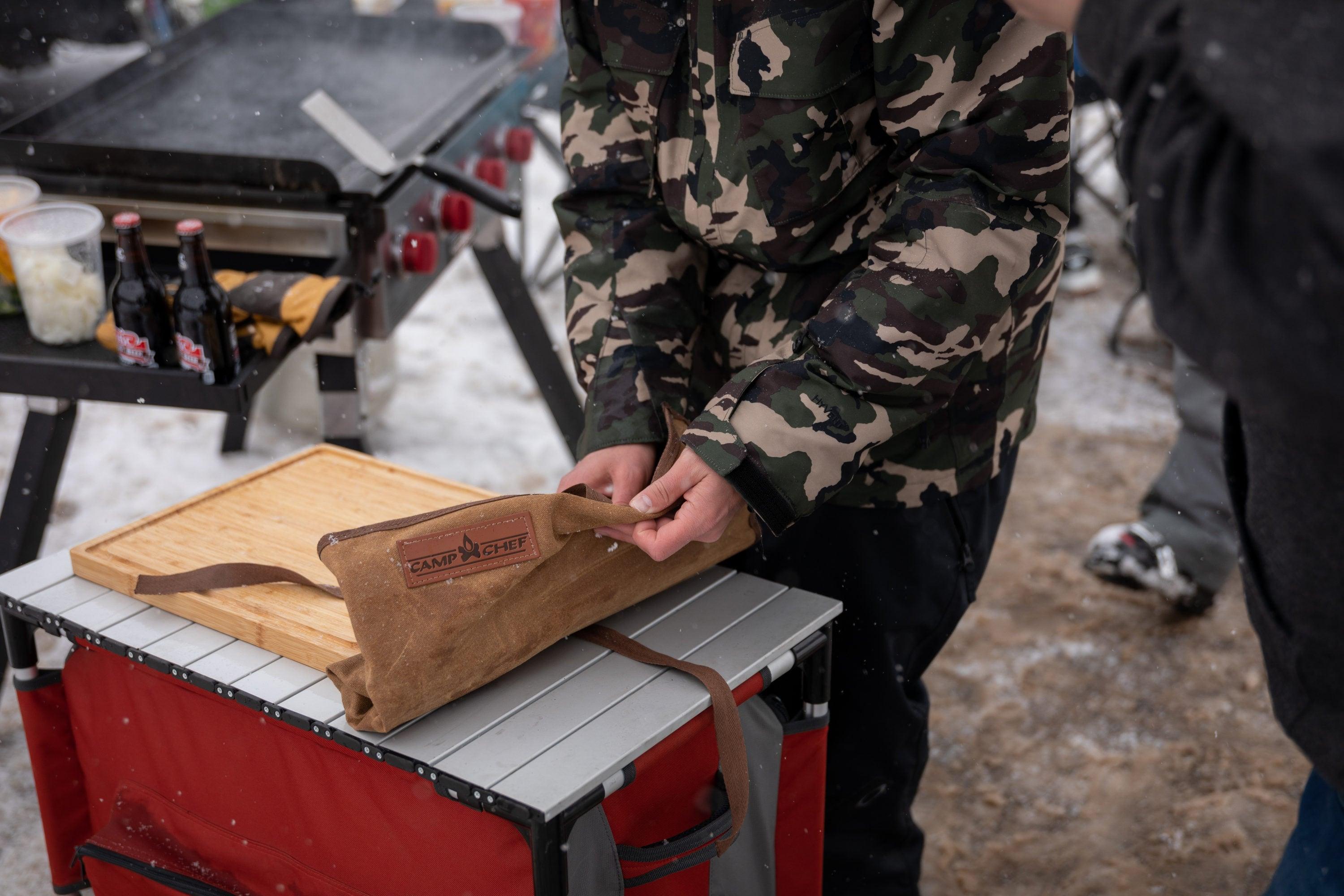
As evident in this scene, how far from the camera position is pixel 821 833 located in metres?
1.56

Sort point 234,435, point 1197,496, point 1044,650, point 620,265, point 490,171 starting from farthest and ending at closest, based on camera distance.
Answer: point 234,435
point 1197,496
point 1044,650
point 490,171
point 620,265

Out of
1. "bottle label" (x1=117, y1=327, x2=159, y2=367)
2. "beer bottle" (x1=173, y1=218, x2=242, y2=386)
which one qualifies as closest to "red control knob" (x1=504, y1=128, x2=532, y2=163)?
"beer bottle" (x1=173, y1=218, x2=242, y2=386)

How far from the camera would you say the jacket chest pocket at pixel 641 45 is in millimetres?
1416

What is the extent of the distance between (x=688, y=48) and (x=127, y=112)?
5.10 feet

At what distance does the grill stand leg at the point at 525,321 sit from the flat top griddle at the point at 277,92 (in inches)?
16.6

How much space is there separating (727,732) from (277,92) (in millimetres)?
1987

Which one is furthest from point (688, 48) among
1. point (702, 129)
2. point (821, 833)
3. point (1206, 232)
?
point (821, 833)

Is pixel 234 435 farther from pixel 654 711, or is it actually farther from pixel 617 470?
pixel 654 711

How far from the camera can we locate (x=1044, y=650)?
2.83 meters

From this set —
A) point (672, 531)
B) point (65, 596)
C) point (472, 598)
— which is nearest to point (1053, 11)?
point (672, 531)

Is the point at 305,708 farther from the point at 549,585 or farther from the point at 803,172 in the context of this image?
the point at 803,172

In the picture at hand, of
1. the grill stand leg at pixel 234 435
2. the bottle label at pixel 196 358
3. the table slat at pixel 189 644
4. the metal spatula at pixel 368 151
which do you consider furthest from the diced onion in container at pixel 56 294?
the grill stand leg at pixel 234 435

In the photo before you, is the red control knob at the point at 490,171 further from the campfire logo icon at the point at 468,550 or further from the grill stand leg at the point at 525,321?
the campfire logo icon at the point at 468,550

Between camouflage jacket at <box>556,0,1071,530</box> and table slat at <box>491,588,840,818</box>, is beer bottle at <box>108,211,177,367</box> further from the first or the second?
table slat at <box>491,588,840,818</box>
